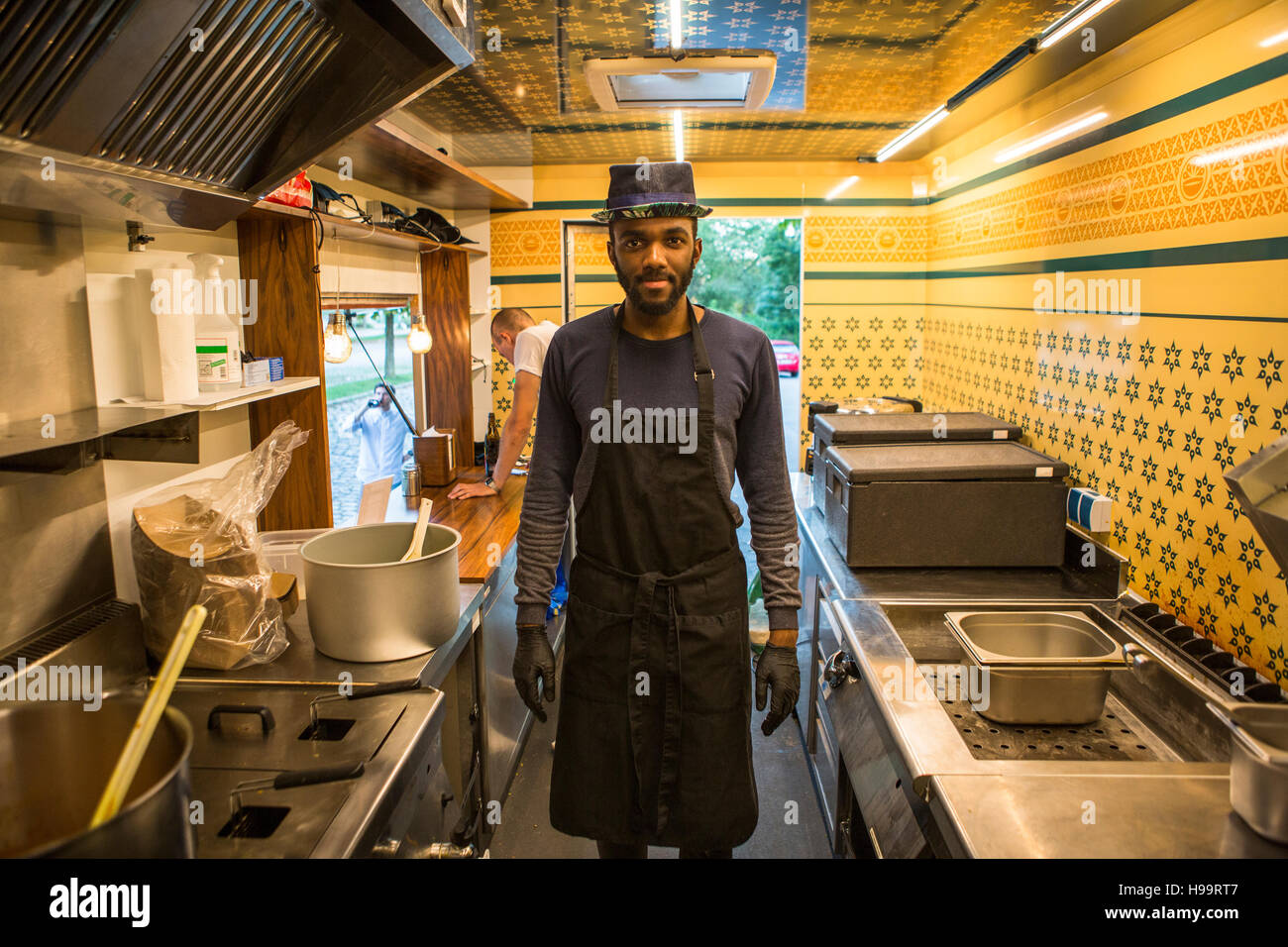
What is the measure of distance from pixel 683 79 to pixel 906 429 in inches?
63.9

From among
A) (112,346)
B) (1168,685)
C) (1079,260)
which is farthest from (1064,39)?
(112,346)

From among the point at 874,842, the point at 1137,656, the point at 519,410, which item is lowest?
the point at 874,842

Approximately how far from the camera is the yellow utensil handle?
89 cm

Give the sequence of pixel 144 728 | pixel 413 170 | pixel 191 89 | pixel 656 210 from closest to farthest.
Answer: pixel 144 728 → pixel 191 89 → pixel 656 210 → pixel 413 170

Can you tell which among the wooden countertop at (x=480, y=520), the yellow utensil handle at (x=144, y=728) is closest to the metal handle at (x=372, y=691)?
the yellow utensil handle at (x=144, y=728)

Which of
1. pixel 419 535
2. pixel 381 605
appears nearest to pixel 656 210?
pixel 419 535

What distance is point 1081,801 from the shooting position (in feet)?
4.37

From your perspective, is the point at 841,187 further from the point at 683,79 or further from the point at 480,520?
the point at 480,520

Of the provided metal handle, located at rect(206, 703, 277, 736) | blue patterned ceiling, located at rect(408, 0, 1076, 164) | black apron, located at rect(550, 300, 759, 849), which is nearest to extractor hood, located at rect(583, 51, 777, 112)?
blue patterned ceiling, located at rect(408, 0, 1076, 164)

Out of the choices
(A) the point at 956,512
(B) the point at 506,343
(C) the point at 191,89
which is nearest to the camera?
(C) the point at 191,89

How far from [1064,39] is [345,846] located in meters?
2.91

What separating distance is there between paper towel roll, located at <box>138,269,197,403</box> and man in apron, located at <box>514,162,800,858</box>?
2.92 feet

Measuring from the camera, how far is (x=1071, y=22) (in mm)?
2258

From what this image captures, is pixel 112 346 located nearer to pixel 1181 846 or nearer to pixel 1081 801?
pixel 1081 801
